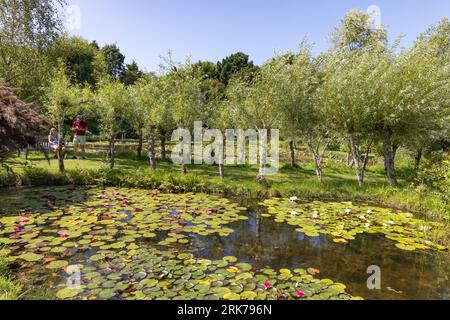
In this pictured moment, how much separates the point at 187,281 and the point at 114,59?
55.0 metres

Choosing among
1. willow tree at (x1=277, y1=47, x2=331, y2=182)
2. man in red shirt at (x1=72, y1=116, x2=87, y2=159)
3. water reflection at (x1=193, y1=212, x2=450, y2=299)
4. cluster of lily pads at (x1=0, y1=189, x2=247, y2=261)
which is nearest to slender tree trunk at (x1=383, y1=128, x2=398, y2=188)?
willow tree at (x1=277, y1=47, x2=331, y2=182)

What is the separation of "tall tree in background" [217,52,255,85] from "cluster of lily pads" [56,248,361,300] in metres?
47.9

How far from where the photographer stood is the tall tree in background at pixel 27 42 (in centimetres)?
1652

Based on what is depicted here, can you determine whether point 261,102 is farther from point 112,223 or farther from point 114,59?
point 114,59

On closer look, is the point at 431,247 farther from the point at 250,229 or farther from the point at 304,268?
the point at 250,229

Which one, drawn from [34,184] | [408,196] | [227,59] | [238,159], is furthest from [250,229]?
[227,59]

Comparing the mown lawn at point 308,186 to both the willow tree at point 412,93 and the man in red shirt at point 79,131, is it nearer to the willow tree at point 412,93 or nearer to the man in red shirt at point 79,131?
the man in red shirt at point 79,131

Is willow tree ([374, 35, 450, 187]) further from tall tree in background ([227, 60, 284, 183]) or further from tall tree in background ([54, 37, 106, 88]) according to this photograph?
tall tree in background ([54, 37, 106, 88])

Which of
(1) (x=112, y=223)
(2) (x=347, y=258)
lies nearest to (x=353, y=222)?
(2) (x=347, y=258)

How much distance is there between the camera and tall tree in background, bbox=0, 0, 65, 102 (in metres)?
16.5

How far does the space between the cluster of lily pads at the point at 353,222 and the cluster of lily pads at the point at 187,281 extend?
2519 millimetres

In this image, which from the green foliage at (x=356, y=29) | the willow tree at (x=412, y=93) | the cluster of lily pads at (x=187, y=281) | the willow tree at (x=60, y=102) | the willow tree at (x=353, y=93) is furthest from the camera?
the green foliage at (x=356, y=29)

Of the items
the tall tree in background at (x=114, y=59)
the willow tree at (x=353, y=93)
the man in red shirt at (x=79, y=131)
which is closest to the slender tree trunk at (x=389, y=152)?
the willow tree at (x=353, y=93)
